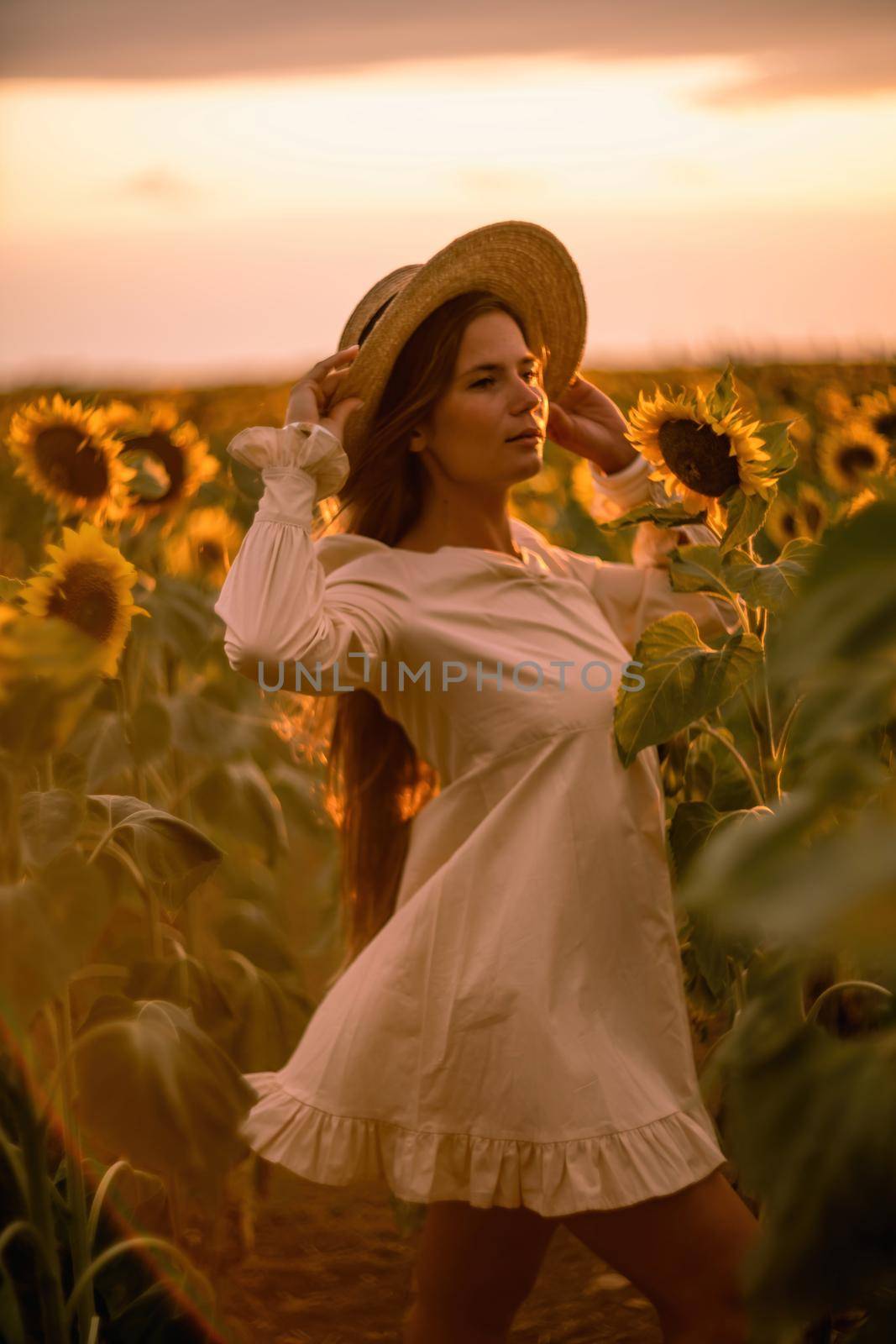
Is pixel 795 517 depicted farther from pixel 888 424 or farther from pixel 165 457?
pixel 165 457

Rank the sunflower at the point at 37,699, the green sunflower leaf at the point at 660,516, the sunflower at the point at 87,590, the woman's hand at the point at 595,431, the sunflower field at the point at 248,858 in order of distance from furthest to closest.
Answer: the woman's hand at the point at 595,431
the sunflower at the point at 87,590
the green sunflower leaf at the point at 660,516
the sunflower at the point at 37,699
the sunflower field at the point at 248,858

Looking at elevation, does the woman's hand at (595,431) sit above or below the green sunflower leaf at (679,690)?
above

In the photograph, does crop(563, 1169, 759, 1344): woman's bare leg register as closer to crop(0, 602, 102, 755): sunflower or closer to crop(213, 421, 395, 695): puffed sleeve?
crop(213, 421, 395, 695): puffed sleeve

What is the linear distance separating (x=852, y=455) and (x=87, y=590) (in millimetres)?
1518

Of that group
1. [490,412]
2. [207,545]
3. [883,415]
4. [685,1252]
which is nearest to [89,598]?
[490,412]

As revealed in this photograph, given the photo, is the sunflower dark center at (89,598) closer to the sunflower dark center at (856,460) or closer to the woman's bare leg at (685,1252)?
the woman's bare leg at (685,1252)

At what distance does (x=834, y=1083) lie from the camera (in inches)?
30.6

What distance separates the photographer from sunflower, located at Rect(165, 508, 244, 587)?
2.81 m

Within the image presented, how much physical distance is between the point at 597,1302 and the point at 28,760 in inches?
61.7

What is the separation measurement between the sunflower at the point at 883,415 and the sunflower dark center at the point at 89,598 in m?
1.39

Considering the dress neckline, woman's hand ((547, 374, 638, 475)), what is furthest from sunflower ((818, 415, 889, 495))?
the dress neckline

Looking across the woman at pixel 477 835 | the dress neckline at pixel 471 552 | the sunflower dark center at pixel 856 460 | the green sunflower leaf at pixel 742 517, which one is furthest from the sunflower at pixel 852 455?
the green sunflower leaf at pixel 742 517

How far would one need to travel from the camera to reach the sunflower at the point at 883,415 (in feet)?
8.43

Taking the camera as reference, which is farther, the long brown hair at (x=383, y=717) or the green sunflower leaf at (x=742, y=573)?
the long brown hair at (x=383, y=717)
